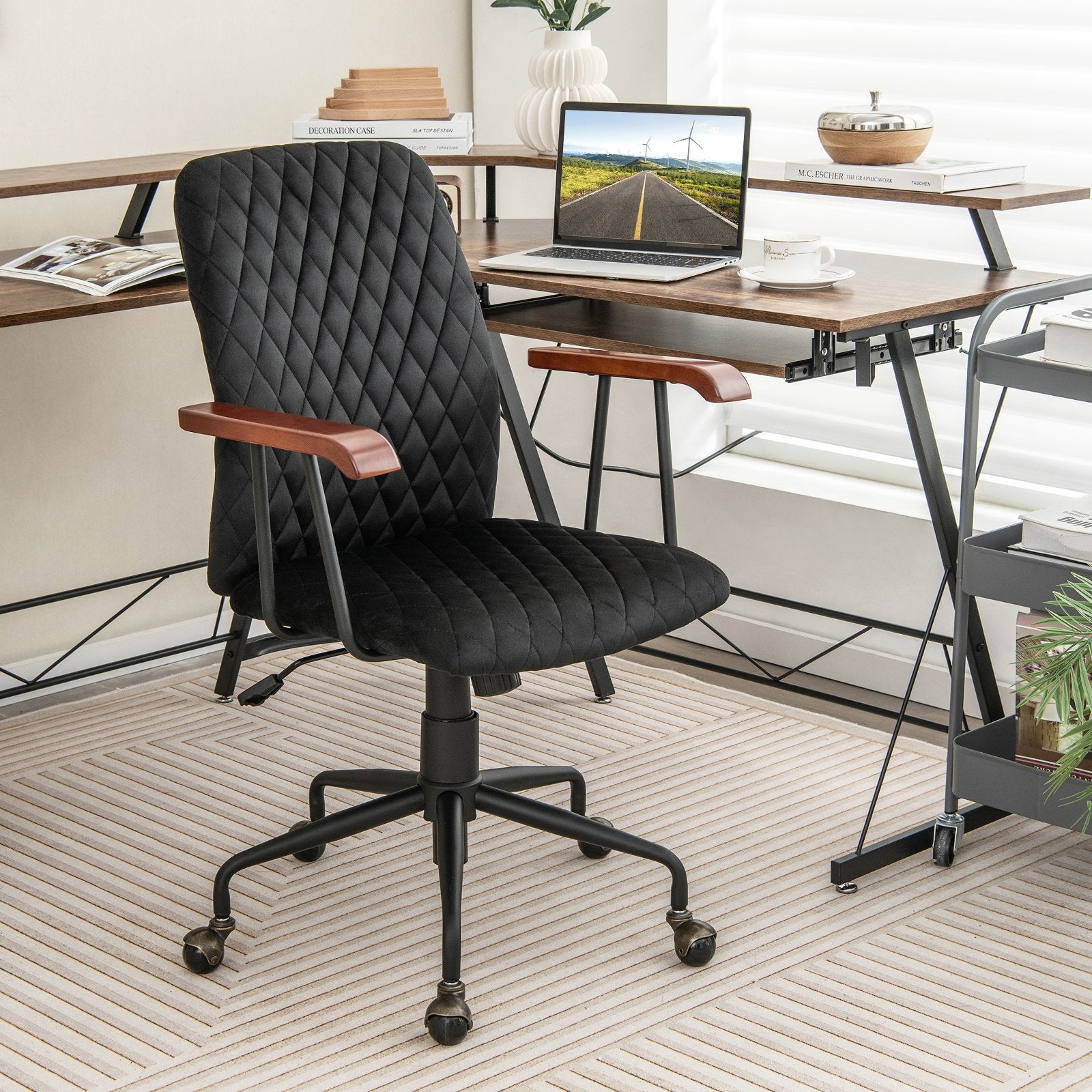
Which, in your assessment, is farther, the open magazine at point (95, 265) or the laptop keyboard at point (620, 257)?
the laptop keyboard at point (620, 257)

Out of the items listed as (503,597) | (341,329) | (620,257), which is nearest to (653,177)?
(620,257)

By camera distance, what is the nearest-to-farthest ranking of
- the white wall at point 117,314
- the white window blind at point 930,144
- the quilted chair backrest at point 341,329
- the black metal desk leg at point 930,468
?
the quilted chair backrest at point 341,329
the black metal desk leg at point 930,468
the white window blind at point 930,144
the white wall at point 117,314

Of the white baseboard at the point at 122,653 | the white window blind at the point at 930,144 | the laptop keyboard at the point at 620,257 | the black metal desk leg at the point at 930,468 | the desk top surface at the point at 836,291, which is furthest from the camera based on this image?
the white baseboard at the point at 122,653

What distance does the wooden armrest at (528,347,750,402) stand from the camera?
1.94 metres

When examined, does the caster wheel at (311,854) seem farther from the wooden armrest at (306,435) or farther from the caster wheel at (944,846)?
the caster wheel at (944,846)

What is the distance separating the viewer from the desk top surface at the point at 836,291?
203 cm

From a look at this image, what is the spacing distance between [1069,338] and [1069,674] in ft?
1.42

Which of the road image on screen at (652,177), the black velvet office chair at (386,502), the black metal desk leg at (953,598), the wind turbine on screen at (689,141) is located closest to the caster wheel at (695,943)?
the black velvet office chair at (386,502)

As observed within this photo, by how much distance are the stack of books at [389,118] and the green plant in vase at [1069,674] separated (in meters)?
1.36

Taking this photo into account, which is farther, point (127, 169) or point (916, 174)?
point (127, 169)

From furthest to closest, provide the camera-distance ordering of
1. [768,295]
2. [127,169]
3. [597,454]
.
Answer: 1. [127,169]
2. [597,454]
3. [768,295]

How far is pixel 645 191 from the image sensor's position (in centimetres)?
246

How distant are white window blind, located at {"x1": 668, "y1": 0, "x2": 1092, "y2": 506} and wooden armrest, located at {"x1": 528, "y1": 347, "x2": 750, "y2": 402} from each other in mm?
782

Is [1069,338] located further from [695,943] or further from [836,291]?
[695,943]
